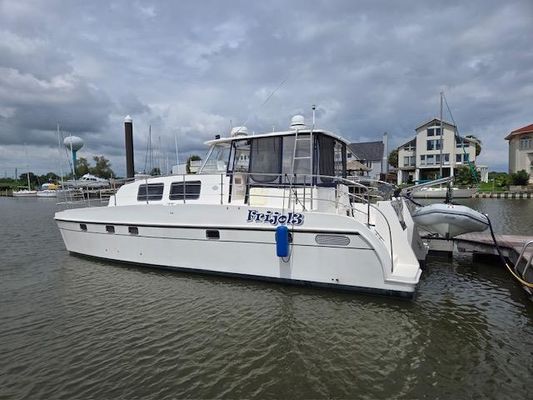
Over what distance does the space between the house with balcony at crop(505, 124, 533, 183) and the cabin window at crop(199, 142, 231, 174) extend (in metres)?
50.6

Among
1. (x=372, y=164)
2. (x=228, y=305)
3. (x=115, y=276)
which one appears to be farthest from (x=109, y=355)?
(x=372, y=164)

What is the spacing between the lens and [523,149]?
155 feet

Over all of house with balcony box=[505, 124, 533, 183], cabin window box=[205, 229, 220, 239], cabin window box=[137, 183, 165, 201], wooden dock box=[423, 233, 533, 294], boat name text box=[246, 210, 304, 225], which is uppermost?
house with balcony box=[505, 124, 533, 183]

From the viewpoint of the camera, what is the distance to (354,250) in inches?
259

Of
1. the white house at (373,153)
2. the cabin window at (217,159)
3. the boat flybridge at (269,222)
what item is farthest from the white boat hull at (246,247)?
the white house at (373,153)

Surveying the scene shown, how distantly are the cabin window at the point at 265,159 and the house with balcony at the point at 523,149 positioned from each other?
5029 cm

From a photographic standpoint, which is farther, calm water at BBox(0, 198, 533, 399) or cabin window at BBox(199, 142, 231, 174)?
cabin window at BBox(199, 142, 231, 174)

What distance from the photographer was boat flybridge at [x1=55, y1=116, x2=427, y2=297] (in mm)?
6715

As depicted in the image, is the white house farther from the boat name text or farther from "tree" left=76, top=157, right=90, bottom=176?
"tree" left=76, top=157, right=90, bottom=176

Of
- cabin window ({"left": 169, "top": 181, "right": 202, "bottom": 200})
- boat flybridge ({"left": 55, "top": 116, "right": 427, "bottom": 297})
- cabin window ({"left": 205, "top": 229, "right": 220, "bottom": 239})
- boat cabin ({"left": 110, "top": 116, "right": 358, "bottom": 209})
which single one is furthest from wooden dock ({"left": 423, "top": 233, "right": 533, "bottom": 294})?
cabin window ({"left": 169, "top": 181, "right": 202, "bottom": 200})

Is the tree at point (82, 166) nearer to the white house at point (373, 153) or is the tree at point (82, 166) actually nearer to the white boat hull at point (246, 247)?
the white house at point (373, 153)

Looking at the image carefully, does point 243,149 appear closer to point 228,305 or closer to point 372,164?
point 228,305

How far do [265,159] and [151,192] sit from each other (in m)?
3.32

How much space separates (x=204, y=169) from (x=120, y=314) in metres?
4.25
